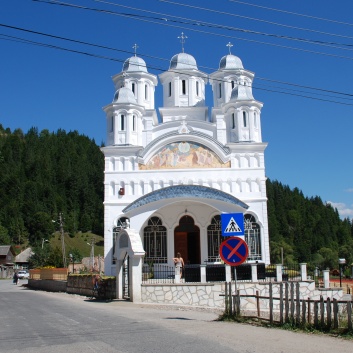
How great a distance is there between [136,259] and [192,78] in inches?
710

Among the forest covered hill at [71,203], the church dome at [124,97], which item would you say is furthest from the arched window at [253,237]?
the forest covered hill at [71,203]

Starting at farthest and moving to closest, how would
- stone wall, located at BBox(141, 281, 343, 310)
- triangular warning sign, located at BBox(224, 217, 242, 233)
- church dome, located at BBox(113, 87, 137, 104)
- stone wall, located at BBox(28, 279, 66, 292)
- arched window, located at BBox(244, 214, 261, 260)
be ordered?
church dome, located at BBox(113, 87, 137, 104) → stone wall, located at BBox(28, 279, 66, 292) → arched window, located at BBox(244, 214, 261, 260) → stone wall, located at BBox(141, 281, 343, 310) → triangular warning sign, located at BBox(224, 217, 242, 233)

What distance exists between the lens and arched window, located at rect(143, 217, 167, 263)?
25.9m

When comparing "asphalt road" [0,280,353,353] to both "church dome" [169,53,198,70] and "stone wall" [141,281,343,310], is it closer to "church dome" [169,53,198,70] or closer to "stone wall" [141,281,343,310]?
"stone wall" [141,281,343,310]

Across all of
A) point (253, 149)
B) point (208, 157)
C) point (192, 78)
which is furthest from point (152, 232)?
point (192, 78)

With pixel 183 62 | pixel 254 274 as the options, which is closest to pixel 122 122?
pixel 183 62

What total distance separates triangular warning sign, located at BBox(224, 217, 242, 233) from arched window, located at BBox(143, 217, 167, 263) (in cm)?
1496

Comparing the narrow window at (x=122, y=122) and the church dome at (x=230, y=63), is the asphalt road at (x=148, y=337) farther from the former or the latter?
the church dome at (x=230, y=63)

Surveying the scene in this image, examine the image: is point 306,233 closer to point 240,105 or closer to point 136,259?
point 240,105

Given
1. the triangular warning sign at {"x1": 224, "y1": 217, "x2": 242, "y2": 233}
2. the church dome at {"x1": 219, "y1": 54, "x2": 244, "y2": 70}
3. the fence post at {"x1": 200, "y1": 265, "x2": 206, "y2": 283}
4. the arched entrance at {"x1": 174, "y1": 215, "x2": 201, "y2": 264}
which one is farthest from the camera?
the church dome at {"x1": 219, "y1": 54, "x2": 244, "y2": 70}

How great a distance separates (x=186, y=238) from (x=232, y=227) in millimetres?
15146

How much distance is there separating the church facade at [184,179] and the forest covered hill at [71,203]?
47312 mm

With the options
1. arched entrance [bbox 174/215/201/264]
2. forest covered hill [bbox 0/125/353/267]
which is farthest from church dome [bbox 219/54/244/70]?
forest covered hill [bbox 0/125/353/267]

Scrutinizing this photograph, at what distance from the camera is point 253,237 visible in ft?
83.6
